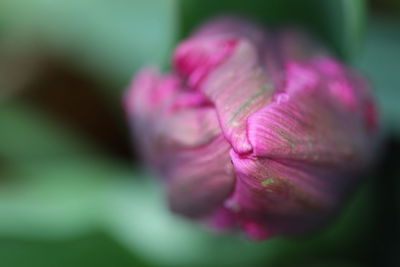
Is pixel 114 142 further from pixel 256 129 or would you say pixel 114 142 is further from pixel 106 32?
pixel 256 129

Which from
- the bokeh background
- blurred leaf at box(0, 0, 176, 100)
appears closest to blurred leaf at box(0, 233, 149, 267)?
the bokeh background

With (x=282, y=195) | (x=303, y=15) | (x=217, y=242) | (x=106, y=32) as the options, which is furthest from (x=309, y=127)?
(x=106, y=32)

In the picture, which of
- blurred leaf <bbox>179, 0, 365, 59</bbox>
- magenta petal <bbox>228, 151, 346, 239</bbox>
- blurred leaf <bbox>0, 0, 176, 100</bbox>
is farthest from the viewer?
blurred leaf <bbox>0, 0, 176, 100</bbox>

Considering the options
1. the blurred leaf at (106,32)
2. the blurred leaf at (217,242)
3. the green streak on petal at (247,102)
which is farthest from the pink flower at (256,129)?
the blurred leaf at (106,32)

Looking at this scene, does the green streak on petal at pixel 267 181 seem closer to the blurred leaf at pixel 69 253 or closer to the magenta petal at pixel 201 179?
the magenta petal at pixel 201 179

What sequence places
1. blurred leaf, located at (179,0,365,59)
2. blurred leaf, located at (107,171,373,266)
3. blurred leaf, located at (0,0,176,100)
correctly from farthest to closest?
blurred leaf, located at (0,0,176,100) → blurred leaf, located at (107,171,373,266) → blurred leaf, located at (179,0,365,59)

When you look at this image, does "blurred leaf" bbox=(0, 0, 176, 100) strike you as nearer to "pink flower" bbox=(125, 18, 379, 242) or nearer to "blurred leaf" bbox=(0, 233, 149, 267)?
"blurred leaf" bbox=(0, 233, 149, 267)

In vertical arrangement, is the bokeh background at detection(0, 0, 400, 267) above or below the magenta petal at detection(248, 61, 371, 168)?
above
